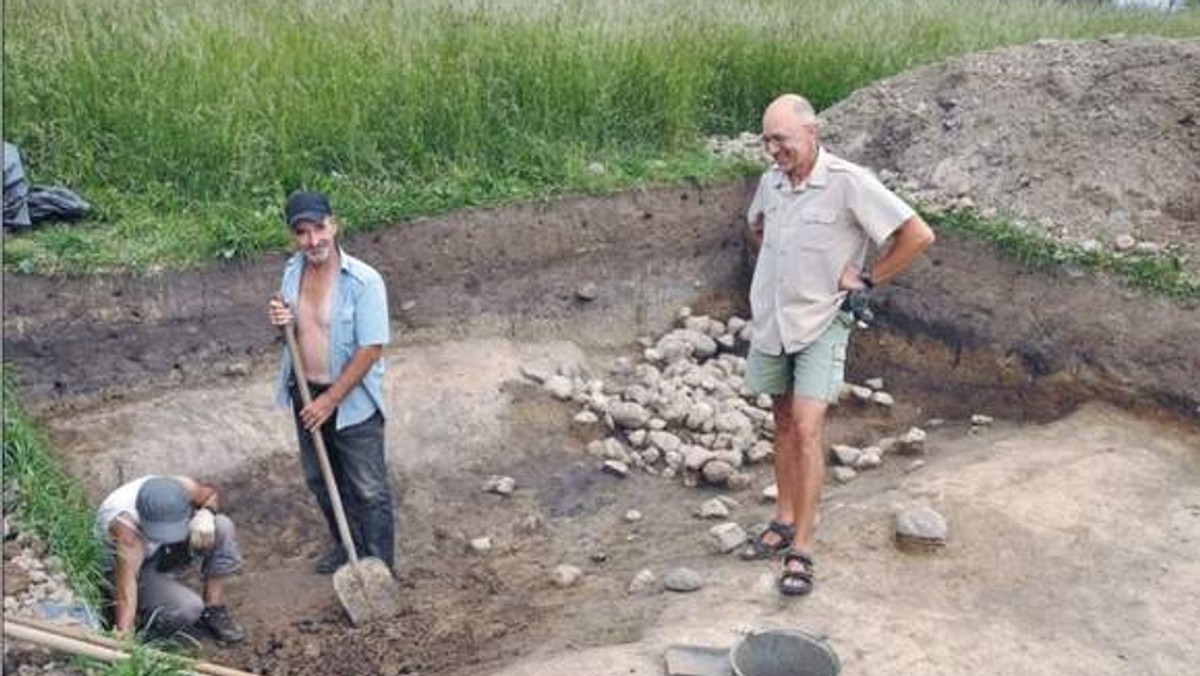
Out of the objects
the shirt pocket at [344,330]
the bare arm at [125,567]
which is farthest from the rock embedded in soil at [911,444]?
the bare arm at [125,567]

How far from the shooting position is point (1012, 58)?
8648 mm

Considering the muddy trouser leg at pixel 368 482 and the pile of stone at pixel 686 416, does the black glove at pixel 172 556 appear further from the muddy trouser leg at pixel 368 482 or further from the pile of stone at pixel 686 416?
the pile of stone at pixel 686 416

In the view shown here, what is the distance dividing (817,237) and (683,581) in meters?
1.45

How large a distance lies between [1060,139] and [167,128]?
567 cm

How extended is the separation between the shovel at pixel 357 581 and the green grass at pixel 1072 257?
4.24 metres

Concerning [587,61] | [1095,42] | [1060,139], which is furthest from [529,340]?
[1095,42]

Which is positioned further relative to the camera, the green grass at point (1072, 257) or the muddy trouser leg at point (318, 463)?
the green grass at point (1072, 257)

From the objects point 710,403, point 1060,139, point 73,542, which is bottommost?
point 710,403

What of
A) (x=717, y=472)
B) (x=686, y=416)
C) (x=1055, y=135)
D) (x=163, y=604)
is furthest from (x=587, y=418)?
(x=1055, y=135)

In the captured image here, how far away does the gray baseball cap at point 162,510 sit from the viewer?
14.3ft

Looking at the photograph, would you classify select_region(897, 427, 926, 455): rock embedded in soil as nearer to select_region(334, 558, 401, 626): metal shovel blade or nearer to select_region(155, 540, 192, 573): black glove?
select_region(334, 558, 401, 626): metal shovel blade

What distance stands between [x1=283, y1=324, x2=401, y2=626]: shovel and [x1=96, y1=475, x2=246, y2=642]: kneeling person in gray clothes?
0.43m

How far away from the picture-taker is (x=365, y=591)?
189 inches

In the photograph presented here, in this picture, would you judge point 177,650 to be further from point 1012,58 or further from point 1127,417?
point 1012,58
